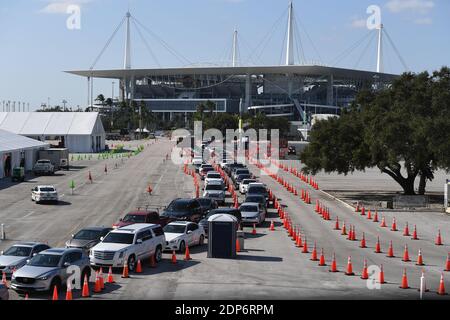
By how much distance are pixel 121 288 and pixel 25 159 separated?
48.6 metres

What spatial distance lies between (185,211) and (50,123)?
66833 mm

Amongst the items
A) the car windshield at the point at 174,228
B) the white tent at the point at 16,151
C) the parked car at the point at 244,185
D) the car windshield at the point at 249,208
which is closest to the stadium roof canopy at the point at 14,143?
the white tent at the point at 16,151

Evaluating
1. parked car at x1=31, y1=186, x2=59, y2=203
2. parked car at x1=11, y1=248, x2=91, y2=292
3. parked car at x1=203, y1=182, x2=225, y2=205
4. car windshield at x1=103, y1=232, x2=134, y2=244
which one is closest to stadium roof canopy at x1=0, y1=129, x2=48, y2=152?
parked car at x1=31, y1=186, x2=59, y2=203

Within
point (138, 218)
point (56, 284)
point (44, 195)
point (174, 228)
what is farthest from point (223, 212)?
point (44, 195)

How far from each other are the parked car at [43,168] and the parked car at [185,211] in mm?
31160

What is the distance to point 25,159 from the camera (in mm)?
65438

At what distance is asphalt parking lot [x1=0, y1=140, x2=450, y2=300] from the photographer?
1936 cm

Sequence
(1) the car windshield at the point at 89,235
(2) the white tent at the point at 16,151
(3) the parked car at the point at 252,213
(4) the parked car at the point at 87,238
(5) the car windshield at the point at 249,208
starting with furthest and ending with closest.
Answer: (2) the white tent at the point at 16,151 < (5) the car windshield at the point at 249,208 < (3) the parked car at the point at 252,213 < (1) the car windshield at the point at 89,235 < (4) the parked car at the point at 87,238

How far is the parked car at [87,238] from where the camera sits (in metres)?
24.6

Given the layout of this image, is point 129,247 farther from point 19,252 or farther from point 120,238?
point 19,252

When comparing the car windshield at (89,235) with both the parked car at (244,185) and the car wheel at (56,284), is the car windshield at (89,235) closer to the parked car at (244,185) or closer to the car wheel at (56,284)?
the car wheel at (56,284)
